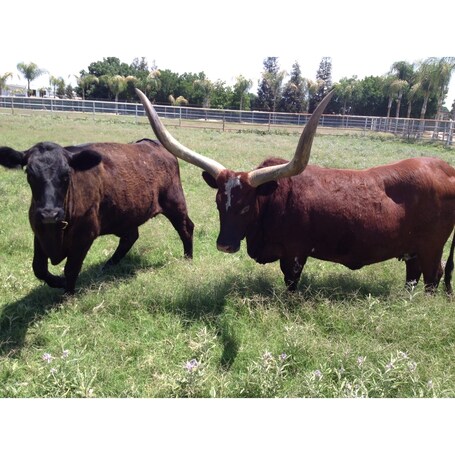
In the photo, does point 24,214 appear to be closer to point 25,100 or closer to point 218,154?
point 218,154

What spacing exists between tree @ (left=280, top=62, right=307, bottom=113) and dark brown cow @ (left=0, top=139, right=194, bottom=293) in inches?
1469

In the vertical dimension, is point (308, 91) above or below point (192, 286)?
above

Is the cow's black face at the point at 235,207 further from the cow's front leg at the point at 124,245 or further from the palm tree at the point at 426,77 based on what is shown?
the palm tree at the point at 426,77

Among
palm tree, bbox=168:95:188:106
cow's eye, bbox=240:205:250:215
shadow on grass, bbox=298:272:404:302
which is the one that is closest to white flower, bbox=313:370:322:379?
shadow on grass, bbox=298:272:404:302

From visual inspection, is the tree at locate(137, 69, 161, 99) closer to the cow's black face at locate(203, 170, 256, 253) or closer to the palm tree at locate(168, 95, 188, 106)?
the palm tree at locate(168, 95, 188, 106)

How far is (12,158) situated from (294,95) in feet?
135

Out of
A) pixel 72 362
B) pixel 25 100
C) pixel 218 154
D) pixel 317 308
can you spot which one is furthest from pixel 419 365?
pixel 25 100

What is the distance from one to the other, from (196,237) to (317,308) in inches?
121

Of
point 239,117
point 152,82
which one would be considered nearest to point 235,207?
point 239,117

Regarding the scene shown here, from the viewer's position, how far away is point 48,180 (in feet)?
12.4

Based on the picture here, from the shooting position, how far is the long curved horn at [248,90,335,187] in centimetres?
374

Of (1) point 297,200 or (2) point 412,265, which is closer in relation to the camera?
(1) point 297,200

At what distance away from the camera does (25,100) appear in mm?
36969

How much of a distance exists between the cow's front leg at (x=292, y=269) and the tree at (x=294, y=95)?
127ft
